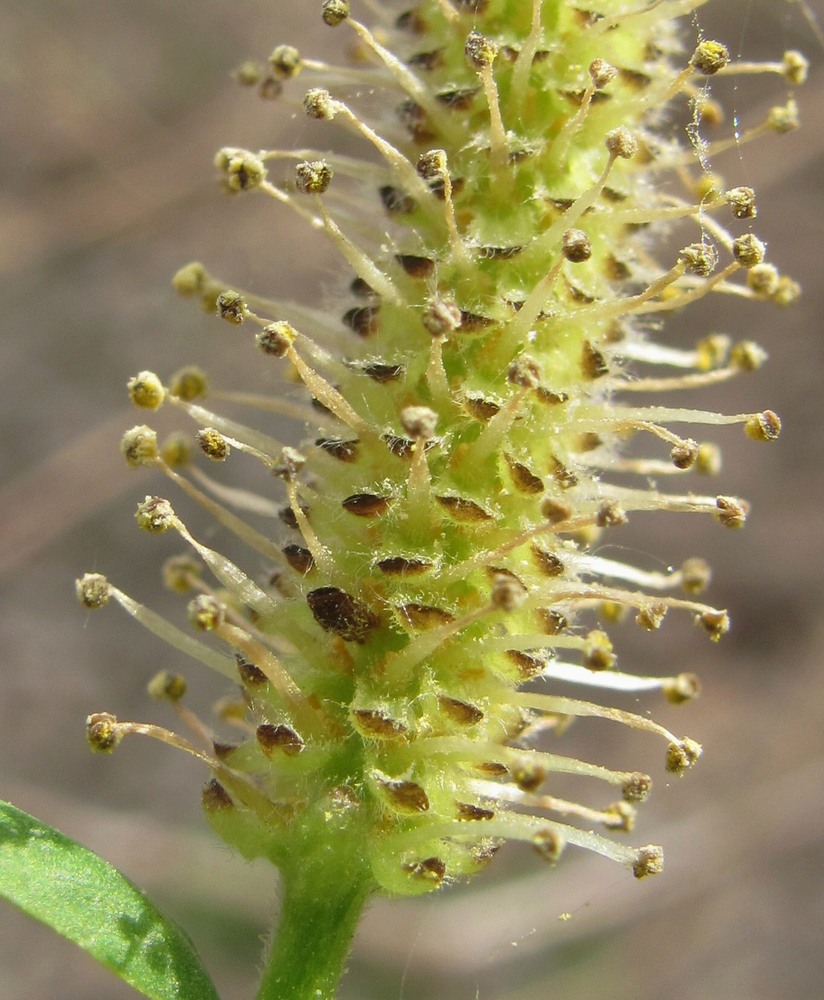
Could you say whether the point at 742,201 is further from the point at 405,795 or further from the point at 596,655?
the point at 405,795

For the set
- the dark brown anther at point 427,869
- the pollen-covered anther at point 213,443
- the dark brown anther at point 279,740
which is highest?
the pollen-covered anther at point 213,443

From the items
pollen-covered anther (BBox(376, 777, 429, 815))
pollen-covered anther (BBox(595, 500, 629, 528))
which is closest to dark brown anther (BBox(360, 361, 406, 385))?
pollen-covered anther (BBox(595, 500, 629, 528))

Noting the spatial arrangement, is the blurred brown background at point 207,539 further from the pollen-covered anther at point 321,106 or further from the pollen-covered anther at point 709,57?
the pollen-covered anther at point 321,106

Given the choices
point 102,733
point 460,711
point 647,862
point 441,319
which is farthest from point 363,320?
point 647,862

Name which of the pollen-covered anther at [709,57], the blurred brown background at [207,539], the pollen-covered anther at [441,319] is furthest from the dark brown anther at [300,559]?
the blurred brown background at [207,539]

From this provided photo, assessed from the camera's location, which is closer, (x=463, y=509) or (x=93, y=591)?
(x=463, y=509)

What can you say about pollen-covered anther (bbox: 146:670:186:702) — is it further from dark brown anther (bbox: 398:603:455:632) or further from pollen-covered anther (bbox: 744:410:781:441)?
pollen-covered anther (bbox: 744:410:781:441)

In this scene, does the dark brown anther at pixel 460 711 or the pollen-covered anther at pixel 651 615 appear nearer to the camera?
the dark brown anther at pixel 460 711
